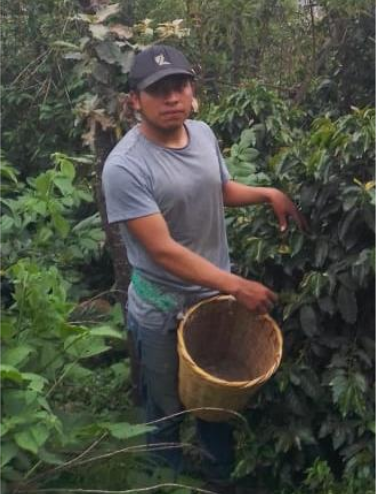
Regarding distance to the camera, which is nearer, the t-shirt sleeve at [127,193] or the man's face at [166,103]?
the t-shirt sleeve at [127,193]

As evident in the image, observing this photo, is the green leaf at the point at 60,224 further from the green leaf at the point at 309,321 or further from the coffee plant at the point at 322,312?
the green leaf at the point at 309,321

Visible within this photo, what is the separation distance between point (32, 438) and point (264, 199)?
125cm

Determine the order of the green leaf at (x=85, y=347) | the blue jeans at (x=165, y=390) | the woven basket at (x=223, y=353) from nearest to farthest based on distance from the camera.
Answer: the green leaf at (x=85, y=347)
the woven basket at (x=223, y=353)
the blue jeans at (x=165, y=390)

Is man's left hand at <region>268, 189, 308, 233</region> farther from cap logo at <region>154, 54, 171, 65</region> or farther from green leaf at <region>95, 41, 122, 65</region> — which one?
green leaf at <region>95, 41, 122, 65</region>

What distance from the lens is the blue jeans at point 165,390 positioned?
Result: 11.3 feet

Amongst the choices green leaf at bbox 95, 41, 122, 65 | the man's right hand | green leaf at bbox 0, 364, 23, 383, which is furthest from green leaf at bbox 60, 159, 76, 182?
green leaf at bbox 0, 364, 23, 383

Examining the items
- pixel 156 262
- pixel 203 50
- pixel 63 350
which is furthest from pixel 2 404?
pixel 203 50

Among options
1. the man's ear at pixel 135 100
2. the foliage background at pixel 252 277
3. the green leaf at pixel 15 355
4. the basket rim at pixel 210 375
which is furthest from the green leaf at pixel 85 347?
the man's ear at pixel 135 100

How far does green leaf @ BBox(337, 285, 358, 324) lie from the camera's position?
3.34 m

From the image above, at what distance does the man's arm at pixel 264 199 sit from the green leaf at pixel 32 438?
1156 millimetres

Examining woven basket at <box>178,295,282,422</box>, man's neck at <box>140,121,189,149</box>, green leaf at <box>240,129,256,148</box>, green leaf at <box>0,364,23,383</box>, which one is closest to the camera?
green leaf at <box>0,364,23,383</box>

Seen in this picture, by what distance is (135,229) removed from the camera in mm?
3217

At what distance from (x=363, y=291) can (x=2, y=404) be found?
1292 mm

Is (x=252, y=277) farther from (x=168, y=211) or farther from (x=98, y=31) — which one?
(x=98, y=31)
